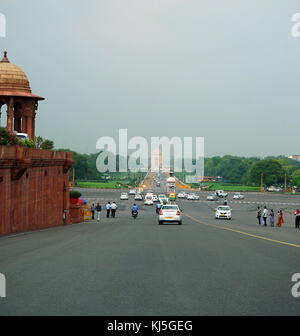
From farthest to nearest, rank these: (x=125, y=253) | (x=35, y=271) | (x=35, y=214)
Answer: (x=35, y=214) → (x=125, y=253) → (x=35, y=271)

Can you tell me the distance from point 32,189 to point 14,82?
14.1m

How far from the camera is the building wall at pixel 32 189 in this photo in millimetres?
27906

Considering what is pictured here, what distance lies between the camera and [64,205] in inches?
1679

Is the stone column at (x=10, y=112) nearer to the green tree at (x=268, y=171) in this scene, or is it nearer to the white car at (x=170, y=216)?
the white car at (x=170, y=216)

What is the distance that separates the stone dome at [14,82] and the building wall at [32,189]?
6410mm

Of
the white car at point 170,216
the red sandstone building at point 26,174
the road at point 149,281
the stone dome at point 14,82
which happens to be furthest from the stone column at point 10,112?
the road at point 149,281

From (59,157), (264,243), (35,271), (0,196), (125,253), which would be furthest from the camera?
(59,157)

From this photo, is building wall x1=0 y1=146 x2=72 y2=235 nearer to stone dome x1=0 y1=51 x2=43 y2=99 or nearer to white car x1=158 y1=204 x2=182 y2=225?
stone dome x1=0 y1=51 x2=43 y2=99

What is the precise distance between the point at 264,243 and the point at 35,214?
15.8m

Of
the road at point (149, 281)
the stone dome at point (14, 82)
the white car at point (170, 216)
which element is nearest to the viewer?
the road at point (149, 281)

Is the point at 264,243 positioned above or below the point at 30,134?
below

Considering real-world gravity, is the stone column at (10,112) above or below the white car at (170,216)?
above
